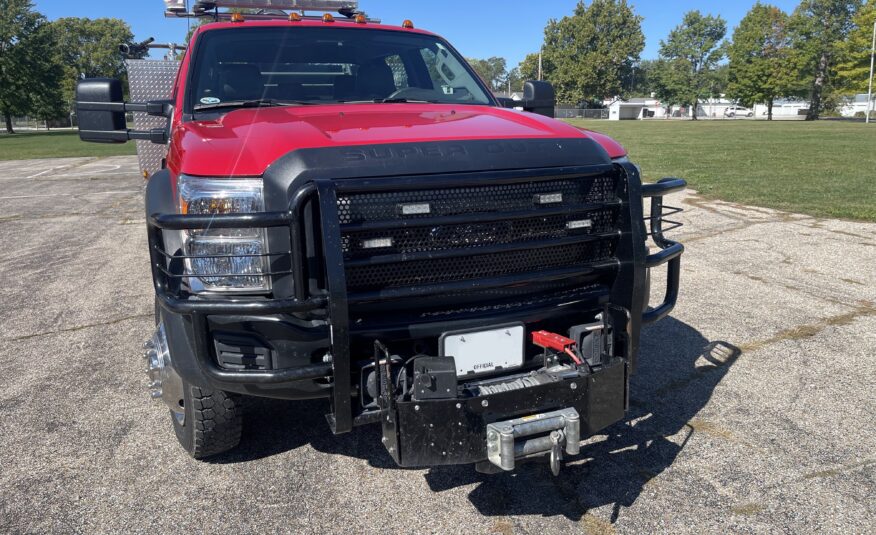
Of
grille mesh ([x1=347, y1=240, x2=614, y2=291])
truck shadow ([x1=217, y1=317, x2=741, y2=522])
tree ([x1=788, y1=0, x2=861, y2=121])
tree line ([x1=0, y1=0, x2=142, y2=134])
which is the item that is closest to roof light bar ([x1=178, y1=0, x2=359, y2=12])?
truck shadow ([x1=217, y1=317, x2=741, y2=522])

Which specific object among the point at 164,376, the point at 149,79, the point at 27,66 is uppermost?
the point at 27,66

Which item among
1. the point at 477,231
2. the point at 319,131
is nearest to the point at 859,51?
the point at 477,231

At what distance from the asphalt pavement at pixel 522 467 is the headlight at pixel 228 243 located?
3.42ft

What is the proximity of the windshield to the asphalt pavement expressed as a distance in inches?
71.5

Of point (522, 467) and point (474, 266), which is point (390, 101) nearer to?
point (474, 266)

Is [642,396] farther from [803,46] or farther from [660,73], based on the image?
[660,73]

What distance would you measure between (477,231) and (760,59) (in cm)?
8403

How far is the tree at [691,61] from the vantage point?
300 feet

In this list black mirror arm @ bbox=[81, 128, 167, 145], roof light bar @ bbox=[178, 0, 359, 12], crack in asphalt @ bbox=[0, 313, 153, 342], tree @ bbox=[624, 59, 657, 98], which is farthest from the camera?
tree @ bbox=[624, 59, 657, 98]

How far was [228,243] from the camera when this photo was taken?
258 centimetres

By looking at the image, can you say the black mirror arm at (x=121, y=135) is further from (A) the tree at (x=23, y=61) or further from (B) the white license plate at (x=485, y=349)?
(A) the tree at (x=23, y=61)

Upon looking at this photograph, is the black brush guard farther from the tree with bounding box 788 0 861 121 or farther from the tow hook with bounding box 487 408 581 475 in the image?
the tree with bounding box 788 0 861 121

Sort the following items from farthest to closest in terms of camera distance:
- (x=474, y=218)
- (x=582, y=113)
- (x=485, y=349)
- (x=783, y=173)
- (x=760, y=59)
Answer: (x=582, y=113) < (x=760, y=59) < (x=783, y=173) < (x=485, y=349) < (x=474, y=218)

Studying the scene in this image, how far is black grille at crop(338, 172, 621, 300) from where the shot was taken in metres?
2.59
